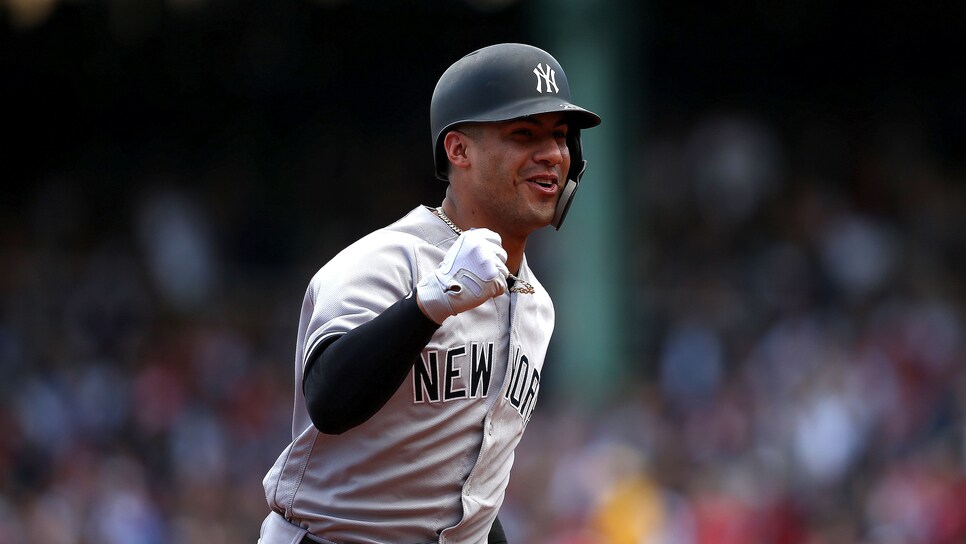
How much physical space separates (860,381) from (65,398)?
6451 millimetres

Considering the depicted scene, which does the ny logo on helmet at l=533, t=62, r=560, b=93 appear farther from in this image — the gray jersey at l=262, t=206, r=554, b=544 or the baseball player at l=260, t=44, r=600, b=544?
the gray jersey at l=262, t=206, r=554, b=544

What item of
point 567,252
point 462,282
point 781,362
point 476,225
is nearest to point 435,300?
point 462,282

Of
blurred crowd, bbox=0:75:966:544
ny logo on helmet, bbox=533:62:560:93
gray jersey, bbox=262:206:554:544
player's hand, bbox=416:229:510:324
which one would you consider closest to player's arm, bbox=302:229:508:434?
player's hand, bbox=416:229:510:324

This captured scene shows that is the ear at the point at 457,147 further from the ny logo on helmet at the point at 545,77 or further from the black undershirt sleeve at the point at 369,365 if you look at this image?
the black undershirt sleeve at the point at 369,365

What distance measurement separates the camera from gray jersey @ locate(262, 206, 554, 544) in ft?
10.3

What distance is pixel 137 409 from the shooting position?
11977mm

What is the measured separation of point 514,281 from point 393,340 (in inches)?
24.8

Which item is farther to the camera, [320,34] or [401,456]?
[320,34]

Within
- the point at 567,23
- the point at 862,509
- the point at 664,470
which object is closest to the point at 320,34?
the point at 567,23

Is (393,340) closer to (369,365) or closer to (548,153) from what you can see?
(369,365)

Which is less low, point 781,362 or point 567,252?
point 567,252

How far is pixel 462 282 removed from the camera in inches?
113

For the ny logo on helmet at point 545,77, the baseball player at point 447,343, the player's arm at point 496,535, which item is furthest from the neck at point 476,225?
the player's arm at point 496,535

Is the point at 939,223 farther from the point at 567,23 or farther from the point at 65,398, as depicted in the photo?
the point at 65,398
